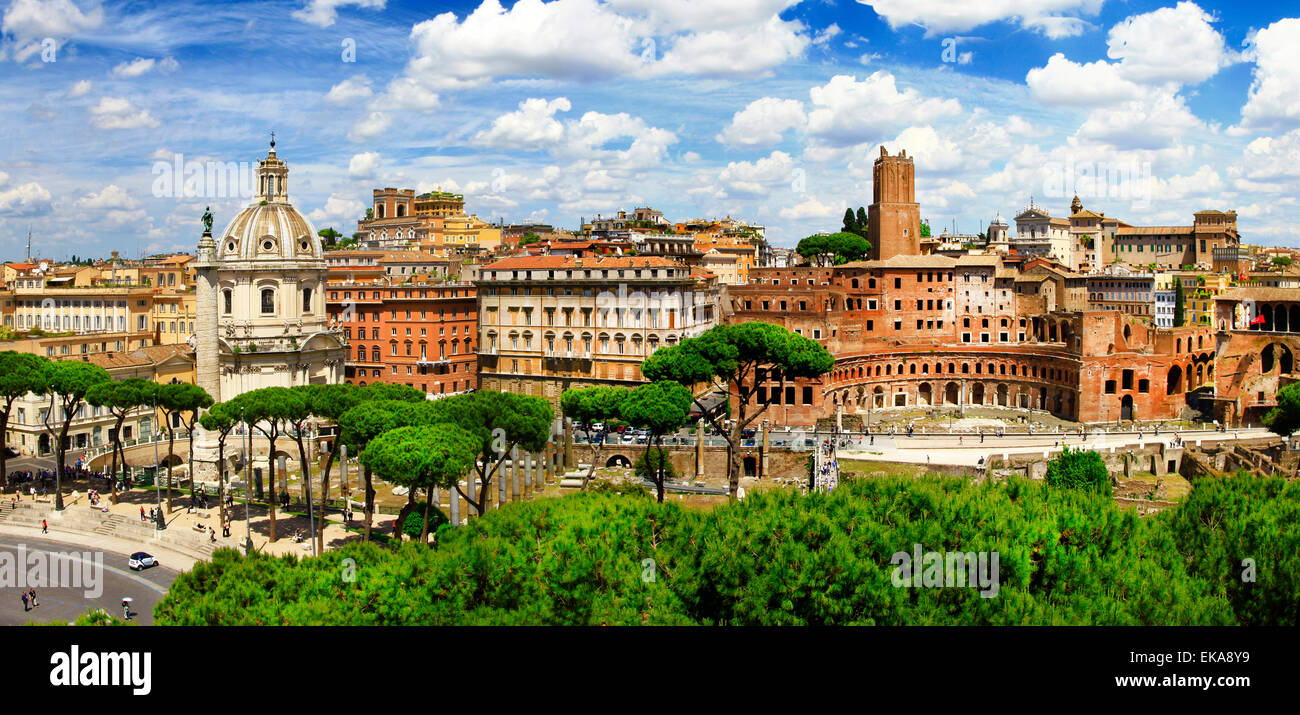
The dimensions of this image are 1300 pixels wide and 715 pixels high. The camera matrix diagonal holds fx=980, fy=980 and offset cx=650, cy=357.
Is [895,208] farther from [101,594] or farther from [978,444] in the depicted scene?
[101,594]

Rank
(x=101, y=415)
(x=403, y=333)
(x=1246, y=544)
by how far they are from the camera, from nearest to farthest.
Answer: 1. (x=1246, y=544)
2. (x=101, y=415)
3. (x=403, y=333)

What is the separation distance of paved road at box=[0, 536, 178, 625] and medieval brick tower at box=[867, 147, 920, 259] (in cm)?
7823

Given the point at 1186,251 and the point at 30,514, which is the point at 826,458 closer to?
the point at 30,514

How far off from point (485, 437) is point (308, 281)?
28581 mm

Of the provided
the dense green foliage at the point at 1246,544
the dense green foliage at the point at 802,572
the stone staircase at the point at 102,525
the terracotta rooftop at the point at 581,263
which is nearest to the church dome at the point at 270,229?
the terracotta rooftop at the point at 581,263

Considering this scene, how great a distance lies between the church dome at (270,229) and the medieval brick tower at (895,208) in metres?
58.4

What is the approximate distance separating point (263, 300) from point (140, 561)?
26.2 m

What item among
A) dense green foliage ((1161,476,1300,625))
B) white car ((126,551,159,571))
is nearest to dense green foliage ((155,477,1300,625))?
dense green foliage ((1161,476,1300,625))

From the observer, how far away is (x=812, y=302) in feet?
273

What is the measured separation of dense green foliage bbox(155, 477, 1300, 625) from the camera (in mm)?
20594

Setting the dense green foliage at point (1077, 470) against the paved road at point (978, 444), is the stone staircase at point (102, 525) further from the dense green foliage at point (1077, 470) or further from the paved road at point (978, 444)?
the dense green foliage at point (1077, 470)

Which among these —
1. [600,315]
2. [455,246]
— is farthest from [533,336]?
[455,246]

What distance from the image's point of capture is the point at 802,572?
21016 mm

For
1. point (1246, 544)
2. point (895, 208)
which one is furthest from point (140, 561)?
point (895, 208)
